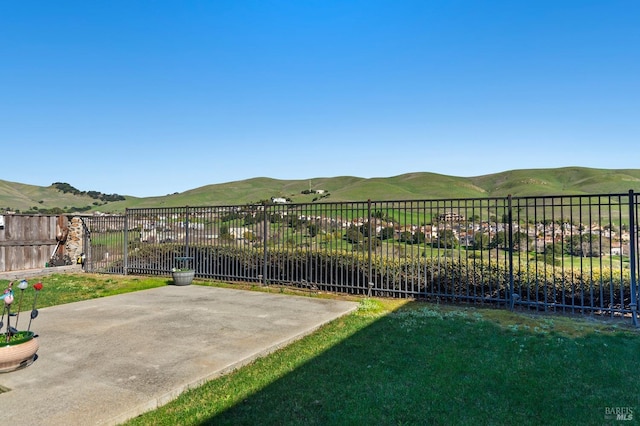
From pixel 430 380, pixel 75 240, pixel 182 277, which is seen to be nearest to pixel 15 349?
pixel 430 380

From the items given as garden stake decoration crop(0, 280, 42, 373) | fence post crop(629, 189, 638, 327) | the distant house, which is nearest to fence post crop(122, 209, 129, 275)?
garden stake decoration crop(0, 280, 42, 373)

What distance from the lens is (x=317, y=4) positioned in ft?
31.3

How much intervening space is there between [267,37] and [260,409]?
1100 cm

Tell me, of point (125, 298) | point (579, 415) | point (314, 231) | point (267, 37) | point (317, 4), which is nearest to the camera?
point (579, 415)

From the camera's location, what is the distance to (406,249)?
23.7 feet

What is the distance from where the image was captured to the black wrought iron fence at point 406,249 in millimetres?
6191

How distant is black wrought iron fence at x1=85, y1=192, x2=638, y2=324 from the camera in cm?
619

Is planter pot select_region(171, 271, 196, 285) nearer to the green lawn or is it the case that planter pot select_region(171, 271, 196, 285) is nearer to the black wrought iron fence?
the black wrought iron fence

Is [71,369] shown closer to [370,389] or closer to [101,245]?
[370,389]

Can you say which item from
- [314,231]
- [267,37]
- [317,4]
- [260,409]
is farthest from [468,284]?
[267,37]

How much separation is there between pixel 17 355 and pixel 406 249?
602cm

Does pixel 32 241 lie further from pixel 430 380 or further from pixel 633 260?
pixel 633 260

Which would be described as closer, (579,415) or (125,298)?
(579,415)

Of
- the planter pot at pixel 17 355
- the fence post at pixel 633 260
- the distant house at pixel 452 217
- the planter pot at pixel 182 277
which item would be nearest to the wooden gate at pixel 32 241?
the planter pot at pixel 182 277
